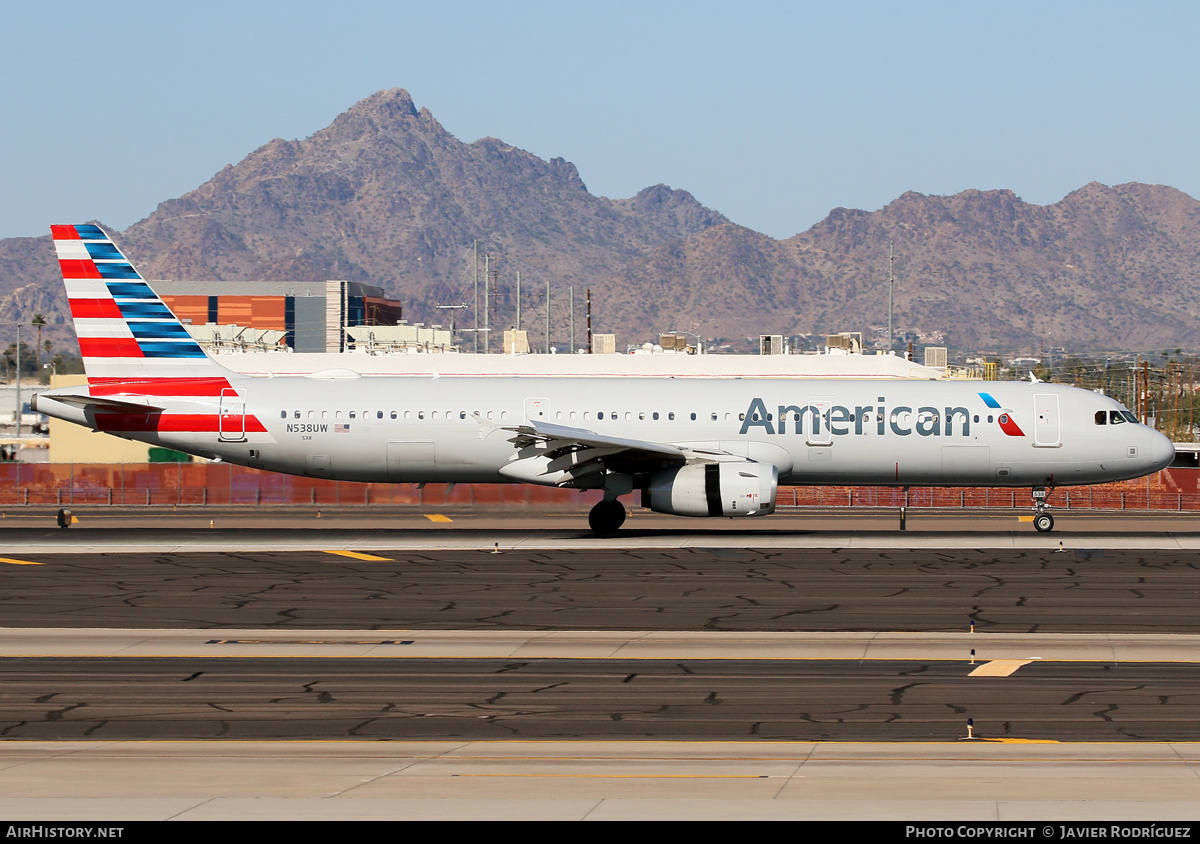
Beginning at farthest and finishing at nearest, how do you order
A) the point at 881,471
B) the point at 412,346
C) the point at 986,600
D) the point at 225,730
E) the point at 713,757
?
the point at 412,346 < the point at 881,471 < the point at 986,600 < the point at 225,730 < the point at 713,757

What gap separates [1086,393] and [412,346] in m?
65.2

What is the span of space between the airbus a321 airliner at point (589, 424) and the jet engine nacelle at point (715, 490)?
0.99 ft

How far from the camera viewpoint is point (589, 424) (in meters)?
35.8

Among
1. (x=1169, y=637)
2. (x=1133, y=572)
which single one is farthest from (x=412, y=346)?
(x=1169, y=637)

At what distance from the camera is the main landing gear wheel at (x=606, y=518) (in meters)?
34.8

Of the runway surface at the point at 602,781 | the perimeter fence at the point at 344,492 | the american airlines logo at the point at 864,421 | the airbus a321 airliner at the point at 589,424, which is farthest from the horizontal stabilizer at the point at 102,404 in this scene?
the runway surface at the point at 602,781

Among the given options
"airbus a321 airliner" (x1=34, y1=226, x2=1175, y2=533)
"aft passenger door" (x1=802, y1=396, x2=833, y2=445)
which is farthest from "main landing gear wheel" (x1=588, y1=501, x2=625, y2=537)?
"aft passenger door" (x1=802, y1=396, x2=833, y2=445)

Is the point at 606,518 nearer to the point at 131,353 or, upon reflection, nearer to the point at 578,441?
the point at 578,441

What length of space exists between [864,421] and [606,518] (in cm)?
764

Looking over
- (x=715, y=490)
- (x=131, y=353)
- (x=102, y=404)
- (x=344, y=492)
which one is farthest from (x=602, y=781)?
(x=344, y=492)

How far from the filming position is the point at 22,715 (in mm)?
14984

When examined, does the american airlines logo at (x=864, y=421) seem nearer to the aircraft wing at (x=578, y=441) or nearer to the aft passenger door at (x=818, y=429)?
the aft passenger door at (x=818, y=429)

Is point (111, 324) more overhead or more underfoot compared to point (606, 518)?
more overhead

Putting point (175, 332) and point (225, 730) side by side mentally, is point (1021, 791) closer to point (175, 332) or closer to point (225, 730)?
point (225, 730)
